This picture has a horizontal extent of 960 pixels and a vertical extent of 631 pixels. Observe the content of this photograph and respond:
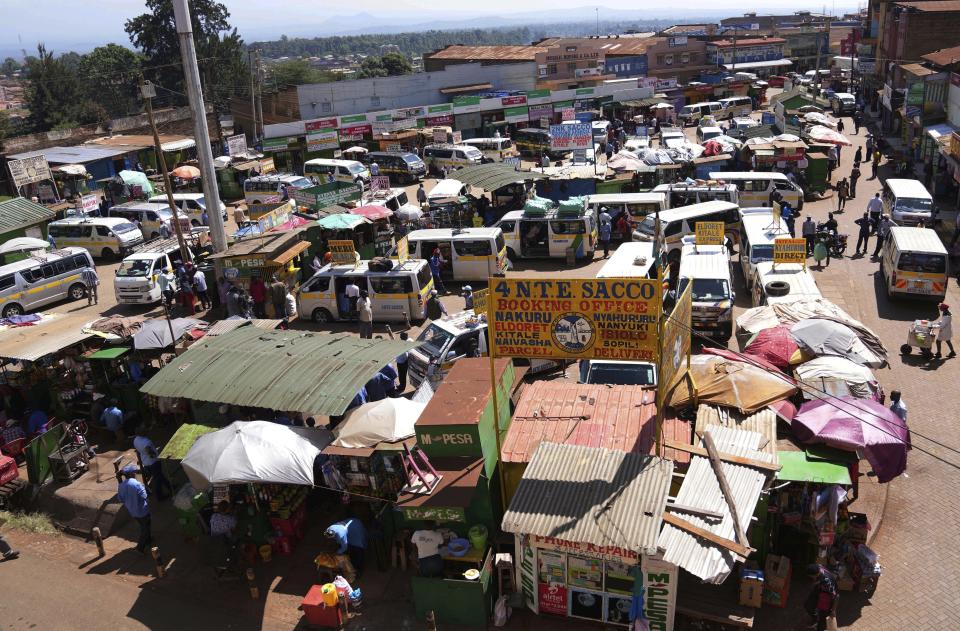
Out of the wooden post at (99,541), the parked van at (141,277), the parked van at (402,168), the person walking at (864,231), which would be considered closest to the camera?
the wooden post at (99,541)

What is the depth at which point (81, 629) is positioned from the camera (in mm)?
9875

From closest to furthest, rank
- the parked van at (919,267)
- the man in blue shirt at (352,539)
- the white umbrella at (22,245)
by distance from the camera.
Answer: the man in blue shirt at (352,539), the parked van at (919,267), the white umbrella at (22,245)

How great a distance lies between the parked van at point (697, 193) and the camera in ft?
81.5

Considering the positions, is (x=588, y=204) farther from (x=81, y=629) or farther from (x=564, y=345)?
(x=81, y=629)

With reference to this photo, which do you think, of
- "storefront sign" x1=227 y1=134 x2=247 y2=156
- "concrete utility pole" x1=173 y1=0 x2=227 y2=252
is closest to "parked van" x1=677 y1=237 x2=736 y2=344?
"concrete utility pole" x1=173 y1=0 x2=227 y2=252

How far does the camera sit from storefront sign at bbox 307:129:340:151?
41906 mm

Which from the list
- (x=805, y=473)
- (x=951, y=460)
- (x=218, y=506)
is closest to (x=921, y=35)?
(x=951, y=460)

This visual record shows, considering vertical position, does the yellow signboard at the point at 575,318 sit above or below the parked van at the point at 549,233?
above

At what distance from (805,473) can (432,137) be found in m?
38.1

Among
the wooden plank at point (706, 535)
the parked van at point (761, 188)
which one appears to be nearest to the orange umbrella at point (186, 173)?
the parked van at point (761, 188)

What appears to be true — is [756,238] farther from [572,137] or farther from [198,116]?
[198,116]

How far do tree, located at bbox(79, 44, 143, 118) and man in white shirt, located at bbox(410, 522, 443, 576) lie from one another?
261ft

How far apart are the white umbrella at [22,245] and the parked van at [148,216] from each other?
14.7ft

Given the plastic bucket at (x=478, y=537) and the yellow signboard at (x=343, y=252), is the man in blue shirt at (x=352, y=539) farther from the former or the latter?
the yellow signboard at (x=343, y=252)
